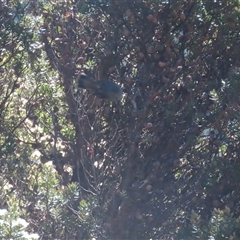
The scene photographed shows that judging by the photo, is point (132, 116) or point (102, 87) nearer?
point (102, 87)

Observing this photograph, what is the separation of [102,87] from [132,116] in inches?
12.4

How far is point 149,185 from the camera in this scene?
463 cm

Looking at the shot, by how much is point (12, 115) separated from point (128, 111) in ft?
3.15

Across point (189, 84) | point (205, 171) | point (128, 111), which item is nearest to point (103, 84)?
point (128, 111)

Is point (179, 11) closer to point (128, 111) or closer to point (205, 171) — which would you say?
point (128, 111)

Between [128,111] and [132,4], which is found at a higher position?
[132,4]

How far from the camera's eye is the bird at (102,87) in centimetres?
459

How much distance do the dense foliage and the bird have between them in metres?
0.16

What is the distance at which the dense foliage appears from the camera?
4.60 m

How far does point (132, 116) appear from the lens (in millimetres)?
4750

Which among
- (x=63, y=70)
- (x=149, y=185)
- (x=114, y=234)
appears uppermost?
(x=63, y=70)

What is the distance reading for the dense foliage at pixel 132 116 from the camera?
15.1 feet

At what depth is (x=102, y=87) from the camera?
464cm

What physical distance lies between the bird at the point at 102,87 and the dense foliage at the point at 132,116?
0.16m
